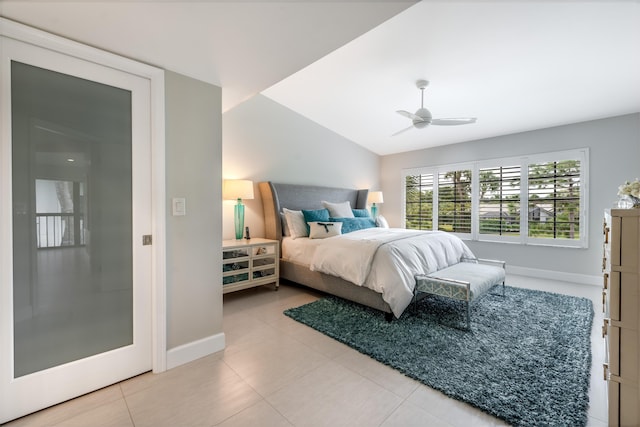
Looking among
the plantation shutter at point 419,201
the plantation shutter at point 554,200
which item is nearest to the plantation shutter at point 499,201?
the plantation shutter at point 554,200

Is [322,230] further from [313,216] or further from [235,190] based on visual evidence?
[235,190]

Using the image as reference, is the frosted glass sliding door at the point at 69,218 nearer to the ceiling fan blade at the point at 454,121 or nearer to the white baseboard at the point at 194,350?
the white baseboard at the point at 194,350

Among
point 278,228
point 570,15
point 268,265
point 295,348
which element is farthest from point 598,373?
point 278,228

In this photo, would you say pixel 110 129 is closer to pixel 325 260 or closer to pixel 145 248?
pixel 145 248

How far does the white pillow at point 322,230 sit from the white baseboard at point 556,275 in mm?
3286

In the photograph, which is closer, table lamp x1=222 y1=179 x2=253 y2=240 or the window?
table lamp x1=222 y1=179 x2=253 y2=240

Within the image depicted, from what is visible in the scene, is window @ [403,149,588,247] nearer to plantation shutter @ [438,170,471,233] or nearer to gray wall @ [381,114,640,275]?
plantation shutter @ [438,170,471,233]

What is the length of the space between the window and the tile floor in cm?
270

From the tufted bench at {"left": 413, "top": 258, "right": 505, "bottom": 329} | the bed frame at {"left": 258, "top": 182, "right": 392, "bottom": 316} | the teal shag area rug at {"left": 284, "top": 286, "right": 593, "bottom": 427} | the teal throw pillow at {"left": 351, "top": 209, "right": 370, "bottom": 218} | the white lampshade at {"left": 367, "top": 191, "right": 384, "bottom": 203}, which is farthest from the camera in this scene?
the white lampshade at {"left": 367, "top": 191, "right": 384, "bottom": 203}

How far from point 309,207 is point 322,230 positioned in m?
1.02

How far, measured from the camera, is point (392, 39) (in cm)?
282

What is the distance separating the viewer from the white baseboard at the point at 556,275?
163 inches

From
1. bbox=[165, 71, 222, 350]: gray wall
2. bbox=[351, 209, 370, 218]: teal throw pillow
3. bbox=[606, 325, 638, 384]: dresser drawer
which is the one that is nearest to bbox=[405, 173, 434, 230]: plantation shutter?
bbox=[351, 209, 370, 218]: teal throw pillow

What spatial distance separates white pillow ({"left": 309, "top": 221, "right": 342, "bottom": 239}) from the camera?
3959 millimetres
